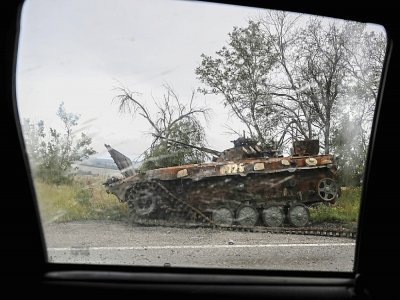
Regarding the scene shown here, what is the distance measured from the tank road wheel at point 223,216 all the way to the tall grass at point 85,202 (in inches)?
25.0

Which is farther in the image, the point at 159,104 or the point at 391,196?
the point at 159,104

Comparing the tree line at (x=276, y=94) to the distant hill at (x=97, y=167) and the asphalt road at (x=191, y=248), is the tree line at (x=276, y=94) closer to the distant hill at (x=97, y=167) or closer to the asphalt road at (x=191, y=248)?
the distant hill at (x=97, y=167)

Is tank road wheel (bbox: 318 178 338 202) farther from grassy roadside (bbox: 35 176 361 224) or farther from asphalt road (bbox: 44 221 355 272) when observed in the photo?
asphalt road (bbox: 44 221 355 272)

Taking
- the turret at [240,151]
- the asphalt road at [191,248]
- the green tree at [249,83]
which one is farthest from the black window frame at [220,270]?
the turret at [240,151]

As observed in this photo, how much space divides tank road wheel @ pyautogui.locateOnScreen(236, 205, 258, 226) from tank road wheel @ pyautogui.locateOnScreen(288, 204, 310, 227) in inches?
10.0

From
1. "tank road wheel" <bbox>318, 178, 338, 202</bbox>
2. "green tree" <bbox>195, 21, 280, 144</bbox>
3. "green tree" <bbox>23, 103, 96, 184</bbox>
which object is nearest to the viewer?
"green tree" <bbox>23, 103, 96, 184</bbox>

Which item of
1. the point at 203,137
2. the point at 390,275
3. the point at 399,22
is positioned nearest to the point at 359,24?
the point at 399,22

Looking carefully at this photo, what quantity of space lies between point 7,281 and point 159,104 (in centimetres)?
130

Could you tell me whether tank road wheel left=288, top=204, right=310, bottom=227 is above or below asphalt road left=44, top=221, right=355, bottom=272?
above

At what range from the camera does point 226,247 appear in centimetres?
277

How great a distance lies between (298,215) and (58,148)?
169 cm

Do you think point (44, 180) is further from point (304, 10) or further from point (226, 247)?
point (304, 10)

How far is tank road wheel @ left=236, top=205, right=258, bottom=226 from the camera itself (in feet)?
9.64

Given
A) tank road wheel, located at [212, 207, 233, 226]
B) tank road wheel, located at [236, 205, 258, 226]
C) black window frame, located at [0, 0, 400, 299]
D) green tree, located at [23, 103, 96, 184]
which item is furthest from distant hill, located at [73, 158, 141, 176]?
tank road wheel, located at [236, 205, 258, 226]
